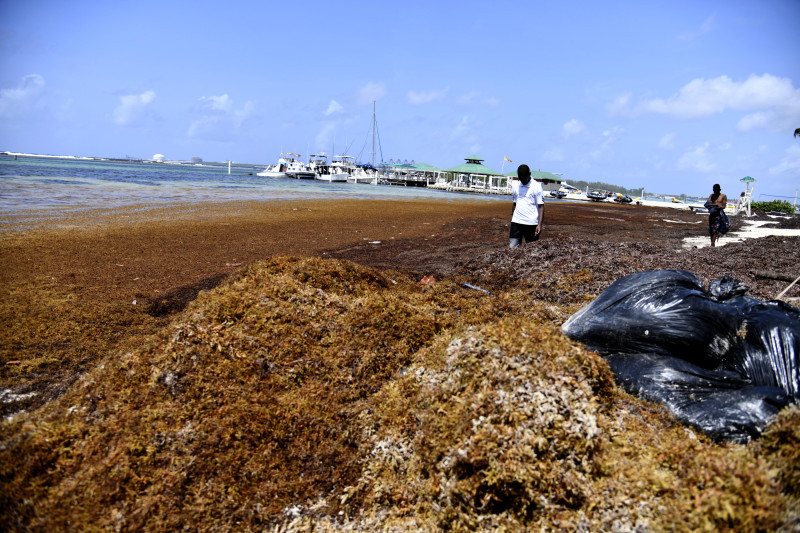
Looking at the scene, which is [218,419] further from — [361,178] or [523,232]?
[361,178]

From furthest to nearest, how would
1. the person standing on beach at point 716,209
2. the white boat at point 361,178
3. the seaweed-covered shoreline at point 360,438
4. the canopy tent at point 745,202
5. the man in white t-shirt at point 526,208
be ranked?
1. the white boat at point 361,178
2. the canopy tent at point 745,202
3. the person standing on beach at point 716,209
4. the man in white t-shirt at point 526,208
5. the seaweed-covered shoreline at point 360,438

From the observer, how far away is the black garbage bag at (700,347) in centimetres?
209

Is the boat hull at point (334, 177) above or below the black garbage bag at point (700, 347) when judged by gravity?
above

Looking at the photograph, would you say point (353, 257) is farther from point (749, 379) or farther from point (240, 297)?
point (749, 379)

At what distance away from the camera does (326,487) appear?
6.62 ft

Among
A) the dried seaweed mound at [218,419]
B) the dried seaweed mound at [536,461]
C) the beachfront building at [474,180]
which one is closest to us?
the dried seaweed mound at [536,461]

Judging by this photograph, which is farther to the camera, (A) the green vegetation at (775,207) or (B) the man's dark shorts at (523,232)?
(A) the green vegetation at (775,207)

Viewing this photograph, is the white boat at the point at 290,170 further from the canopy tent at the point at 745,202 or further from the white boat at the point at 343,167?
the canopy tent at the point at 745,202

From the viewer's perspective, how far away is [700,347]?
2.53 meters

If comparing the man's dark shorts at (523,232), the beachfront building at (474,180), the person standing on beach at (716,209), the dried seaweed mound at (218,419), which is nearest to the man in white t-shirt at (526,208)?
the man's dark shorts at (523,232)

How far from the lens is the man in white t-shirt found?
Result: 6.48 metres

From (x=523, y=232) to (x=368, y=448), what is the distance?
5.37 meters

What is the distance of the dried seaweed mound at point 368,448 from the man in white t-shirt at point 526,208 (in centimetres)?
436

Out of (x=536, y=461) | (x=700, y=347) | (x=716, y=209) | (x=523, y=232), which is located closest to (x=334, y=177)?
(x=716, y=209)
